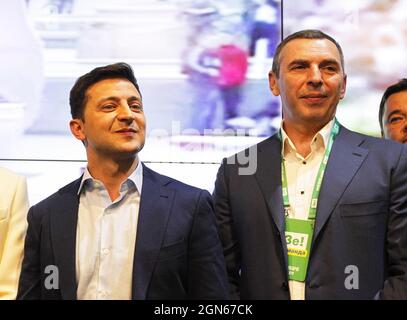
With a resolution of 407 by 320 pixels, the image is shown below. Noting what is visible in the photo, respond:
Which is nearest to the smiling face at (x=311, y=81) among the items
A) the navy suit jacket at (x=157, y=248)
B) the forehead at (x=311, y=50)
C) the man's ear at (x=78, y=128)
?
the forehead at (x=311, y=50)

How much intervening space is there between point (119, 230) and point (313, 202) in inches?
28.3

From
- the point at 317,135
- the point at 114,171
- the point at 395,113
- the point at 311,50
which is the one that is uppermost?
the point at 311,50

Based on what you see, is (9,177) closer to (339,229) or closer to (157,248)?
(157,248)

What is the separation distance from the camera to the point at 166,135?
3.24m

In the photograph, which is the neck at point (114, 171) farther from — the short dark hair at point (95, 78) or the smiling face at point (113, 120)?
the short dark hair at point (95, 78)

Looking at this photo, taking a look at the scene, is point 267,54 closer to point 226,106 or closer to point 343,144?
point 226,106

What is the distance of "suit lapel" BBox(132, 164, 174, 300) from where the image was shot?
74.9 inches

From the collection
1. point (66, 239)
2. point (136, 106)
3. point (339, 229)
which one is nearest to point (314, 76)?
point (339, 229)

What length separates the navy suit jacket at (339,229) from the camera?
1.96m

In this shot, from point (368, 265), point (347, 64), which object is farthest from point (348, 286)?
point (347, 64)

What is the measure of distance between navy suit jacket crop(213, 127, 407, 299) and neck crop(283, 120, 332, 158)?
99 millimetres

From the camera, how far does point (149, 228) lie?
1.97 m

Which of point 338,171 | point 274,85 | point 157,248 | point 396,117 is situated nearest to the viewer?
point 157,248
